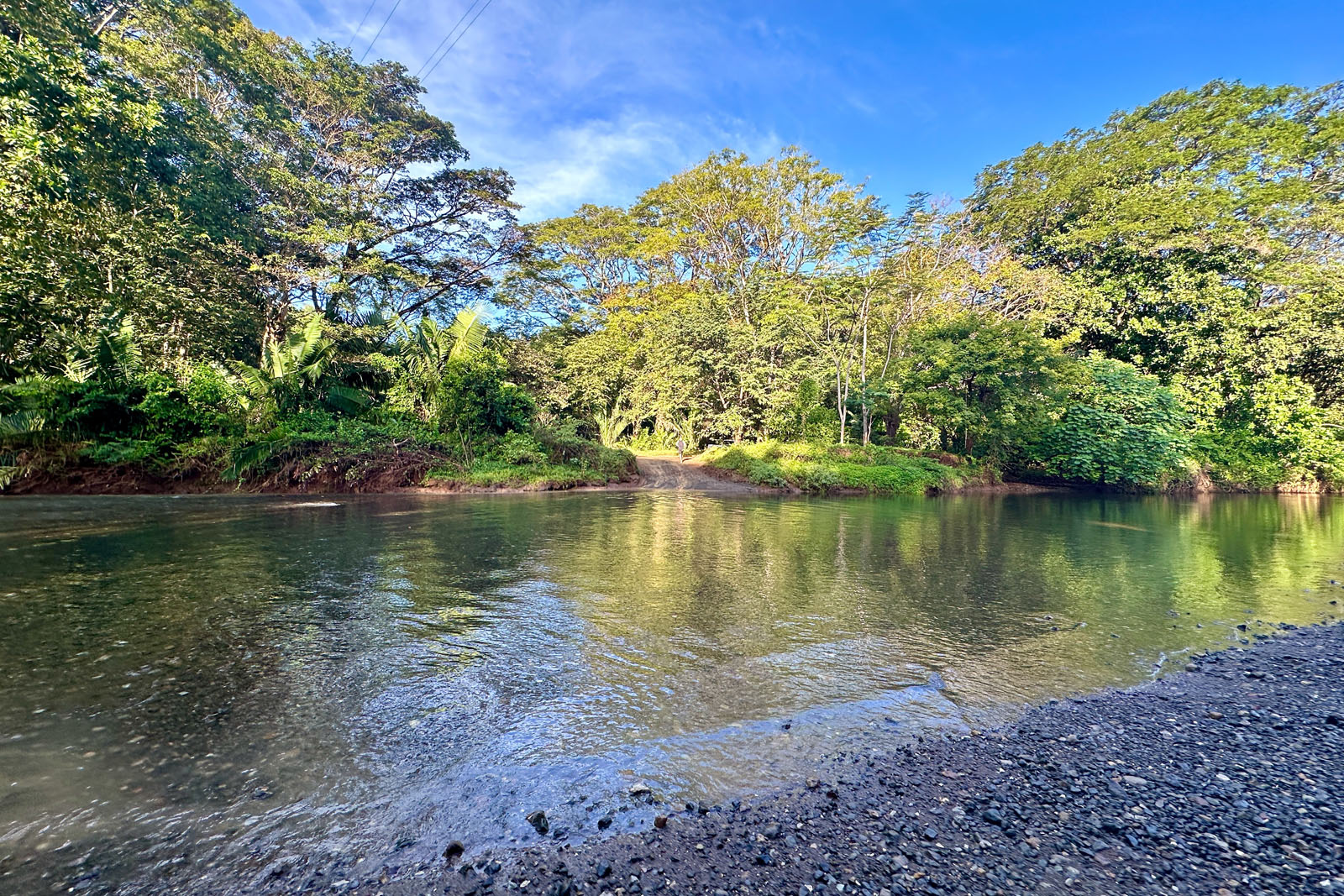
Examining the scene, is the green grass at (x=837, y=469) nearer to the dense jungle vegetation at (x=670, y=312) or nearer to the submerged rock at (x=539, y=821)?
the dense jungle vegetation at (x=670, y=312)

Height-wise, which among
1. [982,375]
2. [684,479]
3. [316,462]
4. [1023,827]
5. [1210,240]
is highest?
[1210,240]

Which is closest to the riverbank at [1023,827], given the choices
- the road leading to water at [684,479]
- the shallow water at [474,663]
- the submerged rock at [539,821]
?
the submerged rock at [539,821]

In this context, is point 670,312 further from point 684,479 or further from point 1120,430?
point 1120,430

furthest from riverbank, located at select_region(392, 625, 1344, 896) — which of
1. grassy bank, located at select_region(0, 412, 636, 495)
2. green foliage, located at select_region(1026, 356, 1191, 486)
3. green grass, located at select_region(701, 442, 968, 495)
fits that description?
green foliage, located at select_region(1026, 356, 1191, 486)

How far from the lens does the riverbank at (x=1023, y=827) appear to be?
2.04 m

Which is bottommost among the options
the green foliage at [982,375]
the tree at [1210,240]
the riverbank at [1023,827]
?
the riverbank at [1023,827]

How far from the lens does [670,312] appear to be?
22.9 m

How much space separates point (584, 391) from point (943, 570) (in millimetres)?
19457

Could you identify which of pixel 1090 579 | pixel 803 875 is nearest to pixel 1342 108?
pixel 1090 579

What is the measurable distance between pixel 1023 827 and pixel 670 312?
71.5ft

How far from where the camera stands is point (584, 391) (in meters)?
25.0

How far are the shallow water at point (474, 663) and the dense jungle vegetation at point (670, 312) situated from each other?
16.0 ft

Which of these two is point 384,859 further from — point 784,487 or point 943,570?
point 784,487

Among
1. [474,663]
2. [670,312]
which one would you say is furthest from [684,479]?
[474,663]
